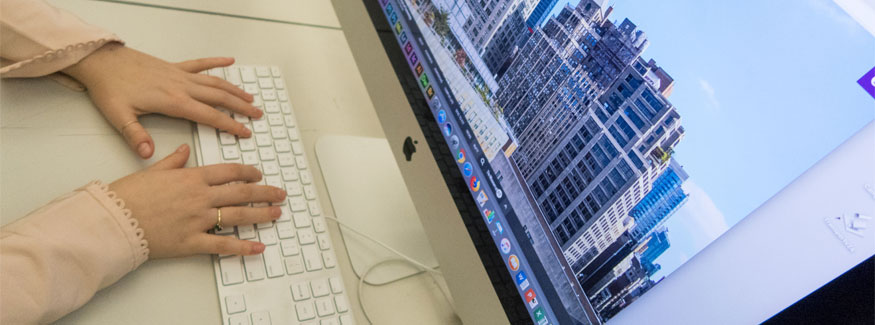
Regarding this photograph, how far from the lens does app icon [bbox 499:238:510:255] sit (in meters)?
0.40

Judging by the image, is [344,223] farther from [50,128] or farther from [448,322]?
[50,128]

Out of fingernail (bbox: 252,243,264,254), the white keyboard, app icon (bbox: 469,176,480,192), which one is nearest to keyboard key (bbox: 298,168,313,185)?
the white keyboard

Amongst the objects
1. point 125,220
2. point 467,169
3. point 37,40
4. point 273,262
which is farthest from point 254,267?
point 37,40

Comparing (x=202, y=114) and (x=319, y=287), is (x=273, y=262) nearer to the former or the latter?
(x=319, y=287)

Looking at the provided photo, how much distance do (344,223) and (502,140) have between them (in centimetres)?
25

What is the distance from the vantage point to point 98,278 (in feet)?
1.29

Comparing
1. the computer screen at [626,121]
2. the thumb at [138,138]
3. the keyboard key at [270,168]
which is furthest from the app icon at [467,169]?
the thumb at [138,138]

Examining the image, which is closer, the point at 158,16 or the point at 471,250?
the point at 471,250

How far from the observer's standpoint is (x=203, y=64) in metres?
0.59

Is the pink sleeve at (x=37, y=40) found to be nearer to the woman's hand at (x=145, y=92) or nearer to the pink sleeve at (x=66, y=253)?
the woman's hand at (x=145, y=92)

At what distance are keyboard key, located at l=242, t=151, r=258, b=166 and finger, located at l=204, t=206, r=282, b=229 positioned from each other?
71 millimetres

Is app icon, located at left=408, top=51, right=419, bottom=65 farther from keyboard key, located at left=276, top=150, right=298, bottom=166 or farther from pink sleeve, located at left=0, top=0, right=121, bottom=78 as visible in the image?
pink sleeve, located at left=0, top=0, right=121, bottom=78

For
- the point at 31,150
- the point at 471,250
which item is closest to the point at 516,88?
the point at 471,250

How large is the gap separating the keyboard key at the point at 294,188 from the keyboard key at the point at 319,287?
4.3 inches
